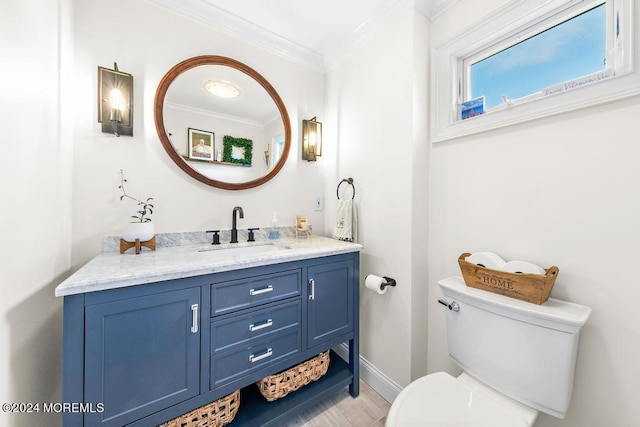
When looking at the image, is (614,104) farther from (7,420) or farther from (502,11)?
(7,420)

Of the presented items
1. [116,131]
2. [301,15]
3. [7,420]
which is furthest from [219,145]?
[7,420]

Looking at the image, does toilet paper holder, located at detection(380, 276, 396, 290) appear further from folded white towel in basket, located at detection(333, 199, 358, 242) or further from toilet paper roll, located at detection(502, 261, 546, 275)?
toilet paper roll, located at detection(502, 261, 546, 275)

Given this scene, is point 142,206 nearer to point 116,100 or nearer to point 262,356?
point 116,100

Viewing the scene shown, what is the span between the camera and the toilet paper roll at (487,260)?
45.6 inches

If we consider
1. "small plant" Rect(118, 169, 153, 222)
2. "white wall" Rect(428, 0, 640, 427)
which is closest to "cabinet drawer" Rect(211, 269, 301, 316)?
"small plant" Rect(118, 169, 153, 222)

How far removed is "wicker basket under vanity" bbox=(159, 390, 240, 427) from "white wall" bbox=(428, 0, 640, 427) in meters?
1.45

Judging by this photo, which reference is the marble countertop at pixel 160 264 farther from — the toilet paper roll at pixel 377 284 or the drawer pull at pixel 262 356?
the drawer pull at pixel 262 356

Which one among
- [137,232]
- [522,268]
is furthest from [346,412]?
[137,232]

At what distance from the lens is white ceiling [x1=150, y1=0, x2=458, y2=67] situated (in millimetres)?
1500

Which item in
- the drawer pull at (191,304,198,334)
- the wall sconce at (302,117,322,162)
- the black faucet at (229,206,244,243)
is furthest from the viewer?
the wall sconce at (302,117,322,162)

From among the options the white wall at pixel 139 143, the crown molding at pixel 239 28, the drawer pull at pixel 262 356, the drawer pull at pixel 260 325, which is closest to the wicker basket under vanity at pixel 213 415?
the drawer pull at pixel 262 356

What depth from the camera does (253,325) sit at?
3.79 feet

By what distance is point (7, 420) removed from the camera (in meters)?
0.73

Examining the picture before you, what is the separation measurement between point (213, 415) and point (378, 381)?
1049mm
